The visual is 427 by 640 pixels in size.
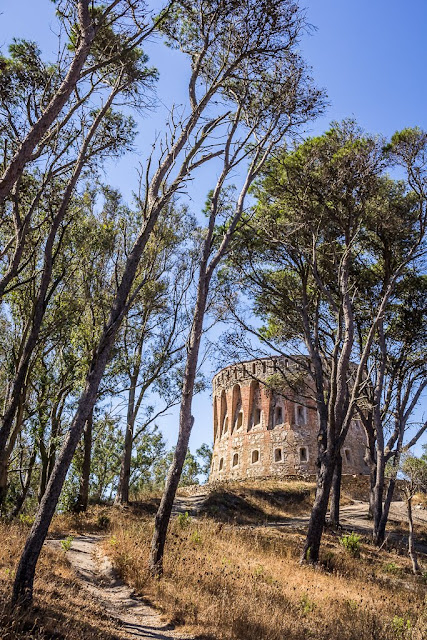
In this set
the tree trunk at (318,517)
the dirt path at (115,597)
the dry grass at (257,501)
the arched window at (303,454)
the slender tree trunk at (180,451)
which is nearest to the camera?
the dirt path at (115,597)

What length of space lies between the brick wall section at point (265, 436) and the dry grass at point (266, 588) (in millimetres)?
16869

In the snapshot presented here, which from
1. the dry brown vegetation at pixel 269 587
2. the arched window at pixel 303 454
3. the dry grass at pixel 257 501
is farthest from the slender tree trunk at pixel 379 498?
the arched window at pixel 303 454

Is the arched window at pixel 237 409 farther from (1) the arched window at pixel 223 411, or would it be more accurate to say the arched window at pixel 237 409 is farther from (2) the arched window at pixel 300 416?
(2) the arched window at pixel 300 416

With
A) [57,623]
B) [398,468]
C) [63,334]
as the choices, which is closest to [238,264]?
[63,334]

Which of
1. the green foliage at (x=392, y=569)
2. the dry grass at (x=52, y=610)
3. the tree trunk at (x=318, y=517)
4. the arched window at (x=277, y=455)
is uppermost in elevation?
the arched window at (x=277, y=455)

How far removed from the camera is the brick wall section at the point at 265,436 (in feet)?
92.1

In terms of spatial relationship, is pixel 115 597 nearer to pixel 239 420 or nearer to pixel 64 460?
pixel 64 460

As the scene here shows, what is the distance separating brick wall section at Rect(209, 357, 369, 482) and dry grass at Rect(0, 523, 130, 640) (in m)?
20.5

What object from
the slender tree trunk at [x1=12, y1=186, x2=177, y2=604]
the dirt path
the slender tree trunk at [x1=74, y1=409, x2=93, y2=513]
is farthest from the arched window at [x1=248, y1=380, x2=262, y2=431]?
the slender tree trunk at [x1=12, y1=186, x2=177, y2=604]

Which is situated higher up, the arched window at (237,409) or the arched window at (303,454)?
the arched window at (237,409)

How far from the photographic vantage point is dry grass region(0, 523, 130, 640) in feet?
12.4

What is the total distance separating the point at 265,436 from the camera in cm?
2953

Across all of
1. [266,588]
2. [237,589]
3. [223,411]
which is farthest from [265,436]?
[237,589]

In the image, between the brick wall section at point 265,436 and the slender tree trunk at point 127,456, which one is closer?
the slender tree trunk at point 127,456
